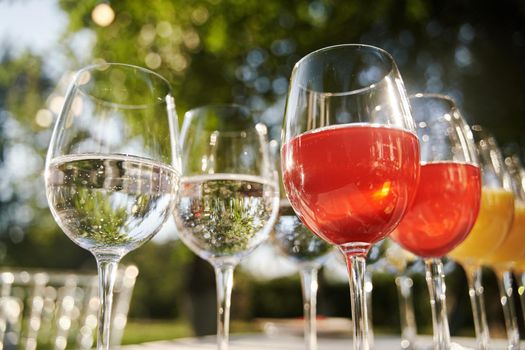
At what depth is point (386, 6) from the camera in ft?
16.8

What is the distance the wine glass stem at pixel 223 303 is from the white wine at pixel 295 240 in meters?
0.22

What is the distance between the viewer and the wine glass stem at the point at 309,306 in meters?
1.17

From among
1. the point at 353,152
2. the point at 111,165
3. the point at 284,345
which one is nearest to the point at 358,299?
the point at 353,152

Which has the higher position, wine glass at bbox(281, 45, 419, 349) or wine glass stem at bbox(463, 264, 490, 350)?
wine glass at bbox(281, 45, 419, 349)

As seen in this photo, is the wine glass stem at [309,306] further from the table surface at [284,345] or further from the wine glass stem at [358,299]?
the wine glass stem at [358,299]

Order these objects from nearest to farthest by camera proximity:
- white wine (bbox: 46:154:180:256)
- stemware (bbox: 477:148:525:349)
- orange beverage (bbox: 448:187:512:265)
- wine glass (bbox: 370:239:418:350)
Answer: white wine (bbox: 46:154:180:256) → orange beverage (bbox: 448:187:512:265) → stemware (bbox: 477:148:525:349) → wine glass (bbox: 370:239:418:350)

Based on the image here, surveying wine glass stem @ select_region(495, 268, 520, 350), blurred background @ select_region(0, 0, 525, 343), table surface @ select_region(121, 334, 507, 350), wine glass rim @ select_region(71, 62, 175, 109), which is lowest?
table surface @ select_region(121, 334, 507, 350)

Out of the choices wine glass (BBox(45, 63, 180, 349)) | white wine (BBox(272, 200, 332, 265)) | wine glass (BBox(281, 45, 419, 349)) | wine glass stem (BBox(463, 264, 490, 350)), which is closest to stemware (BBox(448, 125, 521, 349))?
wine glass stem (BBox(463, 264, 490, 350))

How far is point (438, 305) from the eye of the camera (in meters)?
0.97

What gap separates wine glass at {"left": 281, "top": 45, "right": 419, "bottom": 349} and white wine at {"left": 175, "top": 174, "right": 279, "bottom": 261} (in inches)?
8.9

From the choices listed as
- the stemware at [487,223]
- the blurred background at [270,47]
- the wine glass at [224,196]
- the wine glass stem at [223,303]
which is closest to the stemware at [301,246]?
the wine glass at [224,196]

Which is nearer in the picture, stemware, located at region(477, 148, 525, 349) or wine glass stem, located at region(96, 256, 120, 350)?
wine glass stem, located at region(96, 256, 120, 350)

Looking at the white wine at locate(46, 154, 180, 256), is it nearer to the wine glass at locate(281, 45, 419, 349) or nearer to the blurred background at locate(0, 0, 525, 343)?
the wine glass at locate(281, 45, 419, 349)

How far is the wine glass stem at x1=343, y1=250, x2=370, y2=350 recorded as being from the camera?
66cm
